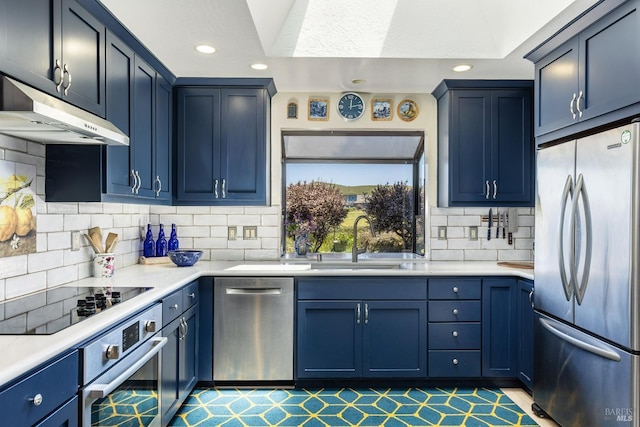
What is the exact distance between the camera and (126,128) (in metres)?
2.42

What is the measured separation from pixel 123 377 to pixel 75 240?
3.75 feet

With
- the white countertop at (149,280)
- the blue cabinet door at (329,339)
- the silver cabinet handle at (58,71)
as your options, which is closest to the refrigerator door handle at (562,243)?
the white countertop at (149,280)

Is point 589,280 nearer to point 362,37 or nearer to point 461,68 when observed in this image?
point 461,68

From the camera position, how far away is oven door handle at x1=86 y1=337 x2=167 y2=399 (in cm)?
146

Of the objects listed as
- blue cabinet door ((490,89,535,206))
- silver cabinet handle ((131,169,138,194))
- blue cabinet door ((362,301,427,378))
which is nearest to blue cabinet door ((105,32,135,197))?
silver cabinet handle ((131,169,138,194))

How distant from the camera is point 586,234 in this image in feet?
6.73

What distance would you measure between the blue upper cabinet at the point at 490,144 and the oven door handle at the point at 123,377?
2375mm

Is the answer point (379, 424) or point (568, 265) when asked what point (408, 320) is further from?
point (568, 265)

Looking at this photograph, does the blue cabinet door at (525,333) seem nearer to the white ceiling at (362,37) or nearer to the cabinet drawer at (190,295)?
the white ceiling at (362,37)

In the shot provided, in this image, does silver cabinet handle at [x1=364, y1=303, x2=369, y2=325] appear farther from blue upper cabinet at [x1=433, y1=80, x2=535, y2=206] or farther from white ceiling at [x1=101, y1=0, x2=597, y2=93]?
white ceiling at [x1=101, y1=0, x2=597, y2=93]

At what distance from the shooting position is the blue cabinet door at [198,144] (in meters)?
3.28

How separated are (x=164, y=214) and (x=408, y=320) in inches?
86.2

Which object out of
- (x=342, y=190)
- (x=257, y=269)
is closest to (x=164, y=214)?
(x=257, y=269)

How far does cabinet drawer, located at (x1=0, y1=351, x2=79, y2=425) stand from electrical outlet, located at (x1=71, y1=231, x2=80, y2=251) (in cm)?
121
